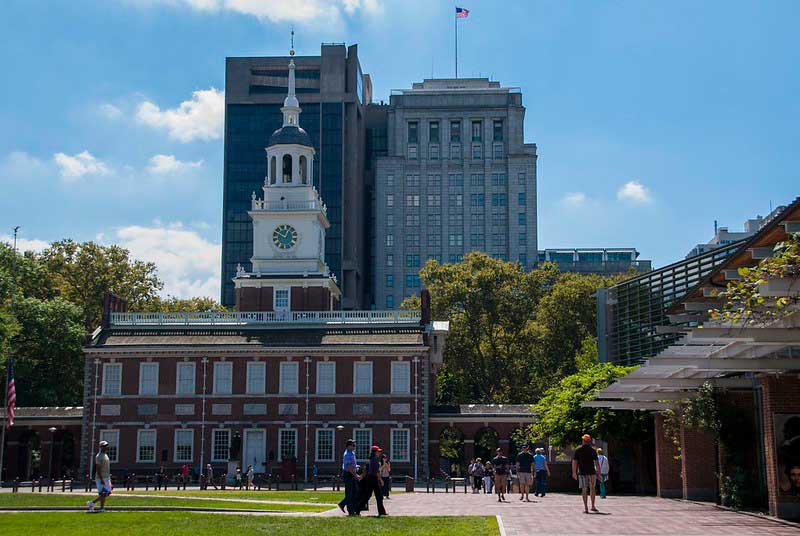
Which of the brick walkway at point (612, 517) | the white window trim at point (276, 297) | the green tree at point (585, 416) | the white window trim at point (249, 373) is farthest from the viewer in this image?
the white window trim at point (276, 297)

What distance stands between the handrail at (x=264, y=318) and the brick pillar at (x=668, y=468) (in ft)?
92.1

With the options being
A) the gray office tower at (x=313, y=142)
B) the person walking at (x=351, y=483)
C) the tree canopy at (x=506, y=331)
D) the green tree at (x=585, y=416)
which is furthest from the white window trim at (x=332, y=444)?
the gray office tower at (x=313, y=142)

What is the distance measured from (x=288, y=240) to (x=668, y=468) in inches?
1432

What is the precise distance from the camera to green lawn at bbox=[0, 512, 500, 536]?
18.8 meters

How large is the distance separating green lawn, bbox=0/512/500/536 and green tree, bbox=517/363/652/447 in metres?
16.7

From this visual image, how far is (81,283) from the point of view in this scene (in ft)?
258

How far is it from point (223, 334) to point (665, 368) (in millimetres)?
36878

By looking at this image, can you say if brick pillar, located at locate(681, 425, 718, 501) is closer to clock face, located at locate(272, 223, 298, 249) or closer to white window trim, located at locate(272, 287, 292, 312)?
white window trim, located at locate(272, 287, 292, 312)

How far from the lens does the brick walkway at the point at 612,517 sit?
19.0 meters

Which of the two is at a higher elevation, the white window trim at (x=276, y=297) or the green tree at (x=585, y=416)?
the white window trim at (x=276, y=297)

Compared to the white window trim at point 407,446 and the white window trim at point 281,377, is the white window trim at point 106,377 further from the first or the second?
the white window trim at point 407,446

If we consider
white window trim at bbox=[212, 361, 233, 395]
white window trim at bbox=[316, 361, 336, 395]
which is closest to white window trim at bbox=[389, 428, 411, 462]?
white window trim at bbox=[316, 361, 336, 395]

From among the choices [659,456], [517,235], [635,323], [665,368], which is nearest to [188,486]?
[635,323]

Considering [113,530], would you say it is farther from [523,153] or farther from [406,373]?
[523,153]
